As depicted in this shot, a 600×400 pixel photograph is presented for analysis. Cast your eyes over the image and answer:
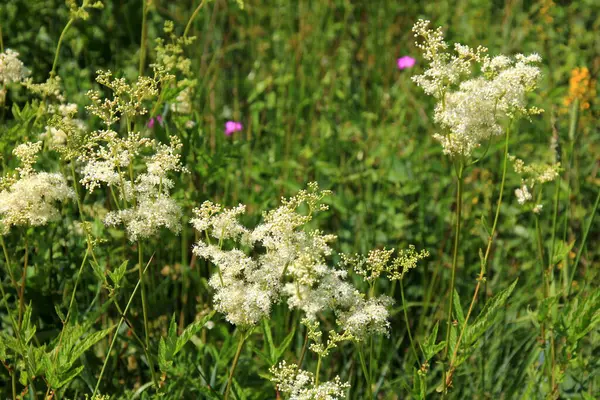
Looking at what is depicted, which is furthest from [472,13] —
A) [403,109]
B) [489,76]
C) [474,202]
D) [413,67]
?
[489,76]

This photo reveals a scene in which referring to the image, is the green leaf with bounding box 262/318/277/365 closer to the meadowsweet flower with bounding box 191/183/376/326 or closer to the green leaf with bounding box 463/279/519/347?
the meadowsweet flower with bounding box 191/183/376/326

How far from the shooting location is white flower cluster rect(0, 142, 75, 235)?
5.85 feet

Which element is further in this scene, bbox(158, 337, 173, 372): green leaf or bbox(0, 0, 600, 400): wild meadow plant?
bbox(158, 337, 173, 372): green leaf

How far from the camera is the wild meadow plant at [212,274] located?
5.45ft

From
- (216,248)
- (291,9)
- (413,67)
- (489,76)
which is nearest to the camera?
(216,248)

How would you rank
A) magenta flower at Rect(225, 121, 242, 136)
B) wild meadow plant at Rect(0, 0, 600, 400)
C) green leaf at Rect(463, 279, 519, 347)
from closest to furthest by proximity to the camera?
wild meadow plant at Rect(0, 0, 600, 400) < green leaf at Rect(463, 279, 519, 347) < magenta flower at Rect(225, 121, 242, 136)

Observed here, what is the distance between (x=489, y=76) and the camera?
6.04 ft

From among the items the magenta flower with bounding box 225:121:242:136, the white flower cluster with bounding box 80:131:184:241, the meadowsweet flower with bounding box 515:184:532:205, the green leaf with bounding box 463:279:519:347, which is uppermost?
the white flower cluster with bounding box 80:131:184:241

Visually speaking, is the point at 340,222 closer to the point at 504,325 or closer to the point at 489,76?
the point at 504,325

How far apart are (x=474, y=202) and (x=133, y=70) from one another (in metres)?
1.75

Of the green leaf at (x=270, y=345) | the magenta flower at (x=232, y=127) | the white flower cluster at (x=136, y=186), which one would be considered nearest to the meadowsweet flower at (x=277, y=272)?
the white flower cluster at (x=136, y=186)

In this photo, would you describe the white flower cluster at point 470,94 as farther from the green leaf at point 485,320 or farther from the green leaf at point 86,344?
the green leaf at point 86,344

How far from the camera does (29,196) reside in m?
1.79

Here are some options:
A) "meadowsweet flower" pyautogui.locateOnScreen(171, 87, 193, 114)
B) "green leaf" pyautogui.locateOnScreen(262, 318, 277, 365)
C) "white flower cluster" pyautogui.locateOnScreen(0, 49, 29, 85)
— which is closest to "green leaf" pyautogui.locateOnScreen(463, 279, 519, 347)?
"green leaf" pyautogui.locateOnScreen(262, 318, 277, 365)
